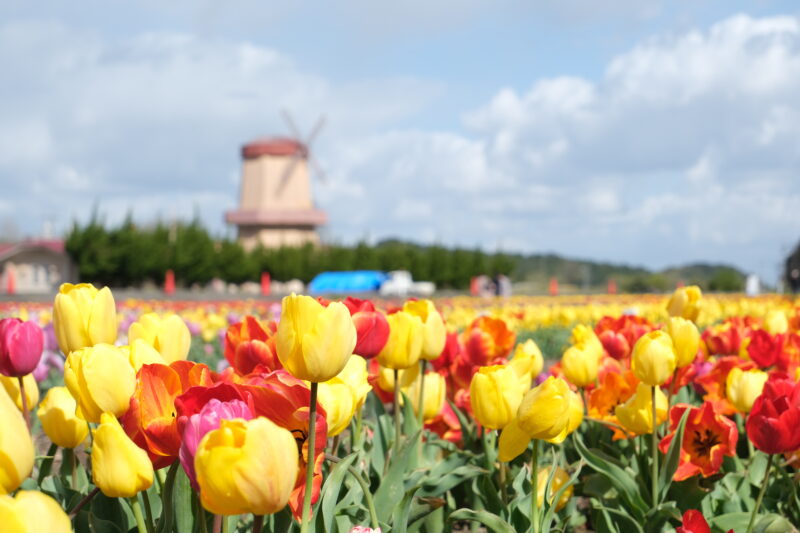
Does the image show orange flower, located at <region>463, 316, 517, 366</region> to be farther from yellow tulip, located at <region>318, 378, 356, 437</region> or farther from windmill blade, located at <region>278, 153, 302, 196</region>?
windmill blade, located at <region>278, 153, 302, 196</region>

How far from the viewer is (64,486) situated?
6.55ft

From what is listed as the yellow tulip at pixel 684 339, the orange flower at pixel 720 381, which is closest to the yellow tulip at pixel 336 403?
the yellow tulip at pixel 684 339

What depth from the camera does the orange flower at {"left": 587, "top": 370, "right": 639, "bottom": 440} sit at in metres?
2.72

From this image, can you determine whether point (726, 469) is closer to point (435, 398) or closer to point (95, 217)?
point (435, 398)

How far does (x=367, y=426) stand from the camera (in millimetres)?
2678

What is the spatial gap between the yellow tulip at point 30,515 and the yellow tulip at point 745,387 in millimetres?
1955

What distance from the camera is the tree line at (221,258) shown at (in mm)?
32219

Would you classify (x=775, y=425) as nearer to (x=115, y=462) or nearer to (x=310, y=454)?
(x=310, y=454)

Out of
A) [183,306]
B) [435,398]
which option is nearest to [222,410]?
[435,398]

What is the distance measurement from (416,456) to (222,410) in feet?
4.43

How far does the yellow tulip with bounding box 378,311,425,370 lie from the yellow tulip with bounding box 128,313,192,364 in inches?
20.2

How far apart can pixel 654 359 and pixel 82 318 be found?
4.55 ft

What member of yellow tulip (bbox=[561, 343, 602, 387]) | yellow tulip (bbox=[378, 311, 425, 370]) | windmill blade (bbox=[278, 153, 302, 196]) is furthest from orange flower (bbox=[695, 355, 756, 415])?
windmill blade (bbox=[278, 153, 302, 196])

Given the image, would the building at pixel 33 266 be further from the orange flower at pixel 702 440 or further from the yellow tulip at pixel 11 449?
the yellow tulip at pixel 11 449
